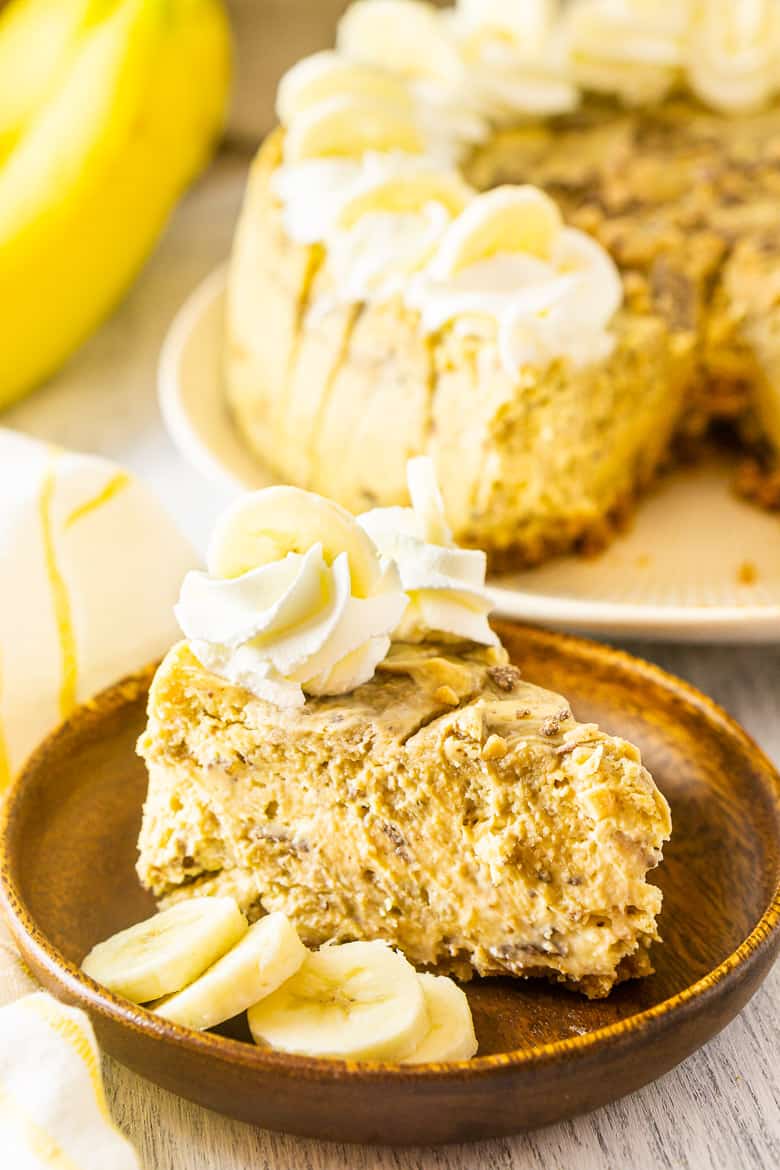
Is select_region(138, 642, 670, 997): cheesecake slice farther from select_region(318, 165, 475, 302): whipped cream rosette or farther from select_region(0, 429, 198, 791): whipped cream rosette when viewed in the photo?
select_region(318, 165, 475, 302): whipped cream rosette

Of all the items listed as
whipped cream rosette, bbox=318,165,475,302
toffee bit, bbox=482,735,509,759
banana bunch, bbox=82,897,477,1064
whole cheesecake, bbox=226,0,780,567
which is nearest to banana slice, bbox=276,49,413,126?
whole cheesecake, bbox=226,0,780,567

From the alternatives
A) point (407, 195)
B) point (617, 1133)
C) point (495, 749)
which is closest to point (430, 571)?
point (495, 749)

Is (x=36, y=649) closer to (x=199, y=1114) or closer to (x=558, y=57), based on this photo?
(x=199, y=1114)

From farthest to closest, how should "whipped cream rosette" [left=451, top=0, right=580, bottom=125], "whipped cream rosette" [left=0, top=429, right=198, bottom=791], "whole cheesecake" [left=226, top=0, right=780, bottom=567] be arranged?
"whipped cream rosette" [left=451, top=0, right=580, bottom=125] < "whole cheesecake" [left=226, top=0, right=780, bottom=567] < "whipped cream rosette" [left=0, top=429, right=198, bottom=791]

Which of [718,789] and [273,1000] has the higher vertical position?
[273,1000]

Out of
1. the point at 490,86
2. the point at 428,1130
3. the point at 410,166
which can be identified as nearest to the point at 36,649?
the point at 428,1130

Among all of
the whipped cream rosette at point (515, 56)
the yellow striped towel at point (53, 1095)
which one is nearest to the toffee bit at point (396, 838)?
the yellow striped towel at point (53, 1095)

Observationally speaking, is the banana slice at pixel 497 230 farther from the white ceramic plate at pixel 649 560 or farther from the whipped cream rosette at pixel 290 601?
the whipped cream rosette at pixel 290 601
